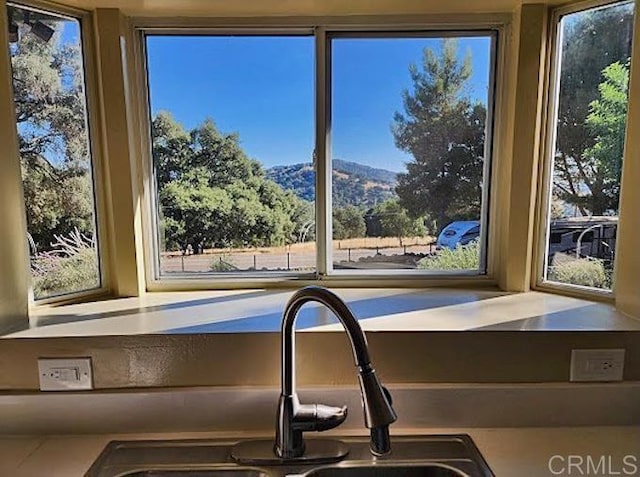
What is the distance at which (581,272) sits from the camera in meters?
1.46

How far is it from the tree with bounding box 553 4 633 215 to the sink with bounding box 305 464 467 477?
882 mm

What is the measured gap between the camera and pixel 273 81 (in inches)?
58.6

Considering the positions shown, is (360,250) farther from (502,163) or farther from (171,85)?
(171,85)

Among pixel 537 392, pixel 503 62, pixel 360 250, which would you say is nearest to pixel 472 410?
pixel 537 392

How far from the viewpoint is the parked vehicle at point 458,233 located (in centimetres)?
157

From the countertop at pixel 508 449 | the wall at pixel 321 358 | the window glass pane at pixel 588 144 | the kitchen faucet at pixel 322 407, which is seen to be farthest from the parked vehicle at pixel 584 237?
the kitchen faucet at pixel 322 407

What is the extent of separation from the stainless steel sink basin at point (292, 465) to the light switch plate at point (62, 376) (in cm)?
16

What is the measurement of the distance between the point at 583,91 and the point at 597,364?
768 mm

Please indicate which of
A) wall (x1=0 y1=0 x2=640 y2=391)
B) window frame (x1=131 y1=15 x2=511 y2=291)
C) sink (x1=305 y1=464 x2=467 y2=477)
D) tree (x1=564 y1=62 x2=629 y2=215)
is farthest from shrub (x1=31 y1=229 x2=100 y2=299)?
tree (x1=564 y1=62 x2=629 y2=215)

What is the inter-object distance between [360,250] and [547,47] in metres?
0.80

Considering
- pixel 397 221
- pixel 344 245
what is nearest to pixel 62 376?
pixel 344 245

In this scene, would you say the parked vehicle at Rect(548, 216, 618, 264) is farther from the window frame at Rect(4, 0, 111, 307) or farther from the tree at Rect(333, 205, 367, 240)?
the window frame at Rect(4, 0, 111, 307)

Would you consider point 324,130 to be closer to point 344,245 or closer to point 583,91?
point 344,245

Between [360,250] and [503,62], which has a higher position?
[503,62]
